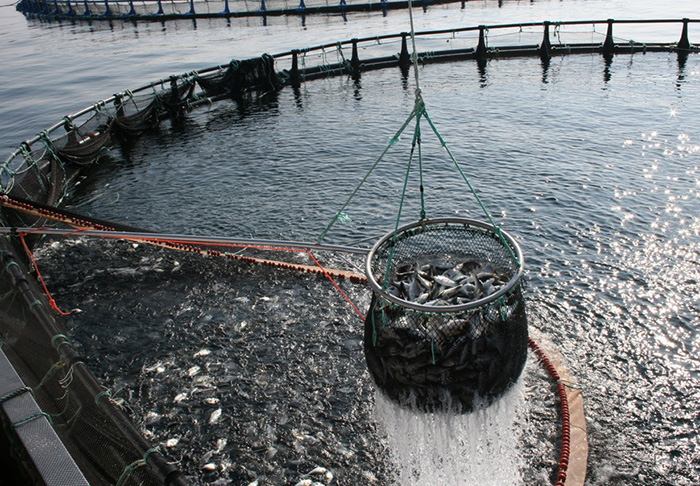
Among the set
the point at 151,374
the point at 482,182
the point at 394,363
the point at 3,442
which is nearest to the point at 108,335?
the point at 151,374

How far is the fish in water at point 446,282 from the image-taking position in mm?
5898

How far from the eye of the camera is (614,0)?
61219mm

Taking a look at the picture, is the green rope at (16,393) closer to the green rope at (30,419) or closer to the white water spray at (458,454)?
the green rope at (30,419)

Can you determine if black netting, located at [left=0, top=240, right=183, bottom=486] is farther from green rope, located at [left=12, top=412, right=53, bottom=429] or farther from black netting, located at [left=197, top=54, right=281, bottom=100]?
black netting, located at [left=197, top=54, right=281, bottom=100]

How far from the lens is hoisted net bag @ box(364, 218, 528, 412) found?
537 centimetres

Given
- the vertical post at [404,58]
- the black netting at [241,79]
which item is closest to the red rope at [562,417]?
the black netting at [241,79]

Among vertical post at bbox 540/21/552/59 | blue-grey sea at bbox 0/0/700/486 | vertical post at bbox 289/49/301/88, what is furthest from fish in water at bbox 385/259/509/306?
vertical post at bbox 540/21/552/59

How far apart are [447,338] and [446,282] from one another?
92 centimetres

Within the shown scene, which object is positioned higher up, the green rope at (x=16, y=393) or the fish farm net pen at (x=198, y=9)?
the fish farm net pen at (x=198, y=9)

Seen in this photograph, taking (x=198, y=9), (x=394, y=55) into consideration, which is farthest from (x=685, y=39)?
(x=198, y=9)

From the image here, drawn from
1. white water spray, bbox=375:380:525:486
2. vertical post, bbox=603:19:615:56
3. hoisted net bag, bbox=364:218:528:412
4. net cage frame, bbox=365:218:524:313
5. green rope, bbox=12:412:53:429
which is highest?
vertical post, bbox=603:19:615:56

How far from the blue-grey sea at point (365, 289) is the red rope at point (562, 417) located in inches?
7.0

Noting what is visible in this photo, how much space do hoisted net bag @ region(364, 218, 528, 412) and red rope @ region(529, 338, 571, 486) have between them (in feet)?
8.14

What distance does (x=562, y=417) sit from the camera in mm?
8164
